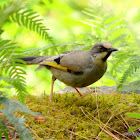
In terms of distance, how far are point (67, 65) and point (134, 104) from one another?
145cm

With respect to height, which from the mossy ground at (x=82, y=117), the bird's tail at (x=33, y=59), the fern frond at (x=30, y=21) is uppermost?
the fern frond at (x=30, y=21)

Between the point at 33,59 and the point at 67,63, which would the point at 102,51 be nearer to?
the point at 67,63

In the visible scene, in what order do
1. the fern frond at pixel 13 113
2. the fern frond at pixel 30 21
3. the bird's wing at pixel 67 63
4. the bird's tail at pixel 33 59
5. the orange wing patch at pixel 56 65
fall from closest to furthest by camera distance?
1. the fern frond at pixel 30 21
2. the fern frond at pixel 13 113
3. the bird's wing at pixel 67 63
4. the orange wing patch at pixel 56 65
5. the bird's tail at pixel 33 59

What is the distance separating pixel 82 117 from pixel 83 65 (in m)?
1.21

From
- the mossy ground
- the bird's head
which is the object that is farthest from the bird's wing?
the mossy ground

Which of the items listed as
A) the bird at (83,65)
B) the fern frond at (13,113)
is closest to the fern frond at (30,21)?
the fern frond at (13,113)

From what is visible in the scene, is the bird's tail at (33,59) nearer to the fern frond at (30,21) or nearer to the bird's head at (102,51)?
the bird's head at (102,51)

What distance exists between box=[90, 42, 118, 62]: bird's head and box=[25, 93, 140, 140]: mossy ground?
69 centimetres

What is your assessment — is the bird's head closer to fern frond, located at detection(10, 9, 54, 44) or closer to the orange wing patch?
the orange wing patch

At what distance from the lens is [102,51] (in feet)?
13.5

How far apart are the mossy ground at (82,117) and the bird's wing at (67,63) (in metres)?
0.53

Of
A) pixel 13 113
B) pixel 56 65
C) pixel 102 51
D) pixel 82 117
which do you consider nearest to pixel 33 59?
pixel 56 65

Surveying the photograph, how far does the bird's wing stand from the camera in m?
4.25

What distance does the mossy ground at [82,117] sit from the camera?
271 cm
